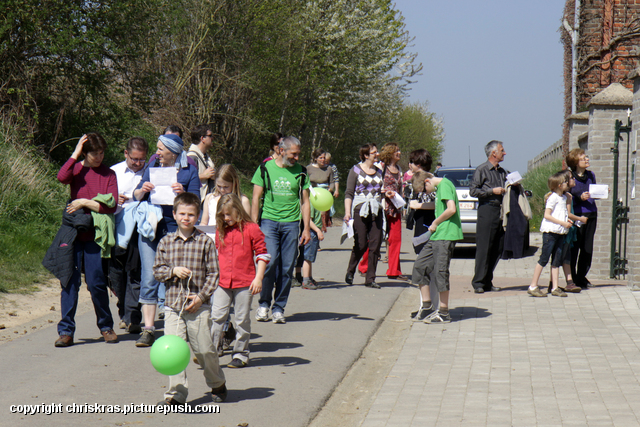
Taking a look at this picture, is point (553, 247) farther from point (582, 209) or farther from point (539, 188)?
point (539, 188)

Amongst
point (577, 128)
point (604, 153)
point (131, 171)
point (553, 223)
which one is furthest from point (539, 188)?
point (131, 171)

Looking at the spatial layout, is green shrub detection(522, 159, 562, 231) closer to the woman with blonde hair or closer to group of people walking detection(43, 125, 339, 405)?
the woman with blonde hair

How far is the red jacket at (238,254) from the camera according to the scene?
588cm

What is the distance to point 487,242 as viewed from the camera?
34.1ft

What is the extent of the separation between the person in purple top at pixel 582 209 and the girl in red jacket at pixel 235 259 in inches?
237

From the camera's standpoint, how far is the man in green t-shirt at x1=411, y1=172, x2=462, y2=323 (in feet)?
26.3

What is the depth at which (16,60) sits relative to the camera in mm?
15734

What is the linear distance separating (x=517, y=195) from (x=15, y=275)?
7.00 meters

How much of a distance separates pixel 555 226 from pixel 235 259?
5.48 meters

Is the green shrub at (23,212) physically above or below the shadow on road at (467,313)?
above

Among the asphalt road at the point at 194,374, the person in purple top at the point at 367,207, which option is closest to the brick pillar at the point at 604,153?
the person in purple top at the point at 367,207

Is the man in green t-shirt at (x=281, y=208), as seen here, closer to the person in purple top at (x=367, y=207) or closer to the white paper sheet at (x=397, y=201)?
the person in purple top at (x=367, y=207)

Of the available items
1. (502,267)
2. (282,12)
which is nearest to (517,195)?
(502,267)

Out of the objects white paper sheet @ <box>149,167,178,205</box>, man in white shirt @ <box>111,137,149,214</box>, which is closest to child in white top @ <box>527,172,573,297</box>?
white paper sheet @ <box>149,167,178,205</box>
